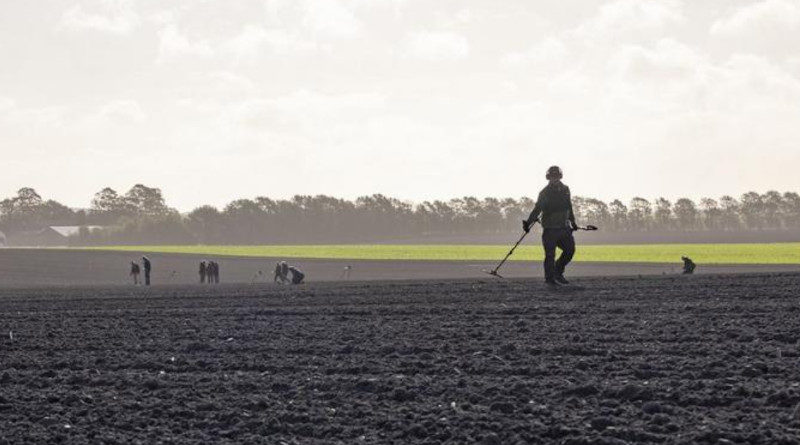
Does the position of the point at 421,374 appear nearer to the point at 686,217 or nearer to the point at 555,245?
the point at 555,245

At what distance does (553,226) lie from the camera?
14.8 meters

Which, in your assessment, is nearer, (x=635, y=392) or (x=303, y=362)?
(x=635, y=392)

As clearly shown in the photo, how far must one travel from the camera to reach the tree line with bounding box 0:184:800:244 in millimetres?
104000

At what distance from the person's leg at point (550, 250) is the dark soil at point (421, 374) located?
272cm

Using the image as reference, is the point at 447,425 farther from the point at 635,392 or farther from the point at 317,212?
the point at 317,212

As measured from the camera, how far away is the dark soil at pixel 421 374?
4879mm

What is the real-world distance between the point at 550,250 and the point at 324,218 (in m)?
96.7

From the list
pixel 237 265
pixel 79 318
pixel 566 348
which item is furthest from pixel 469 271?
pixel 566 348

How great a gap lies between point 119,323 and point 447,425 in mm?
7228

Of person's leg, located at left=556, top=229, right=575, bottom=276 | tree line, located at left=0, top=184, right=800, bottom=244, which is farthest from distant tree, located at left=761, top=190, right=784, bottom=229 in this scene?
person's leg, located at left=556, top=229, right=575, bottom=276

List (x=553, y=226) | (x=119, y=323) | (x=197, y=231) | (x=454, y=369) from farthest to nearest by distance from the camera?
(x=197, y=231) < (x=553, y=226) < (x=119, y=323) < (x=454, y=369)

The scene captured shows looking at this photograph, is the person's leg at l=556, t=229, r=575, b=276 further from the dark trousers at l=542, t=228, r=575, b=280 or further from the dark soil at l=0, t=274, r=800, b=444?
the dark soil at l=0, t=274, r=800, b=444

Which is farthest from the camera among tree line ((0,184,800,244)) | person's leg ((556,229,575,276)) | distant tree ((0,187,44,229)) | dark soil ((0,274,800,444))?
distant tree ((0,187,44,229))

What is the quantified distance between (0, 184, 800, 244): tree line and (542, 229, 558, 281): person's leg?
8971 cm
